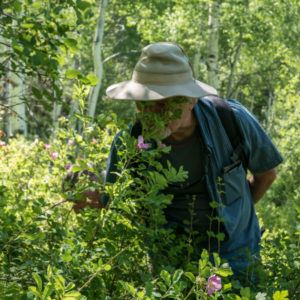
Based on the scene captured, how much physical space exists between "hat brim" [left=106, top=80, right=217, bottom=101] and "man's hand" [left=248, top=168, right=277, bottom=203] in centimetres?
71

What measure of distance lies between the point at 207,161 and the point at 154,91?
1.71 feet

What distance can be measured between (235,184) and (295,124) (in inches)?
302

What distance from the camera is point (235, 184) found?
227 centimetres

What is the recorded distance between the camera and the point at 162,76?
78.4 inches

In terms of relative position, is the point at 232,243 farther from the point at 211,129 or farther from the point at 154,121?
the point at 154,121

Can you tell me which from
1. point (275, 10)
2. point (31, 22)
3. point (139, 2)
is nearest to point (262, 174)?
point (31, 22)

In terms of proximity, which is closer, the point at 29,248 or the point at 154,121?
the point at 154,121

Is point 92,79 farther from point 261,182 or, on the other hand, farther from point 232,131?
point 261,182

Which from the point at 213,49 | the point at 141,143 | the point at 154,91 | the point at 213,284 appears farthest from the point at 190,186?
the point at 213,49

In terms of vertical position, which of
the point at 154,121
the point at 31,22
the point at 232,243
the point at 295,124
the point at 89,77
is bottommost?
the point at 295,124

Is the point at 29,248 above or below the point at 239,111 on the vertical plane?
below

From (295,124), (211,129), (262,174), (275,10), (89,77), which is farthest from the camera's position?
(275,10)

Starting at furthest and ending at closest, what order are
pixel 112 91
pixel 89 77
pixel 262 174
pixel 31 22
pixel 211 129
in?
1. pixel 262 174
2. pixel 211 129
3. pixel 112 91
4. pixel 31 22
5. pixel 89 77

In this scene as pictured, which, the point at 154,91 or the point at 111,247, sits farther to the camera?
the point at 154,91
